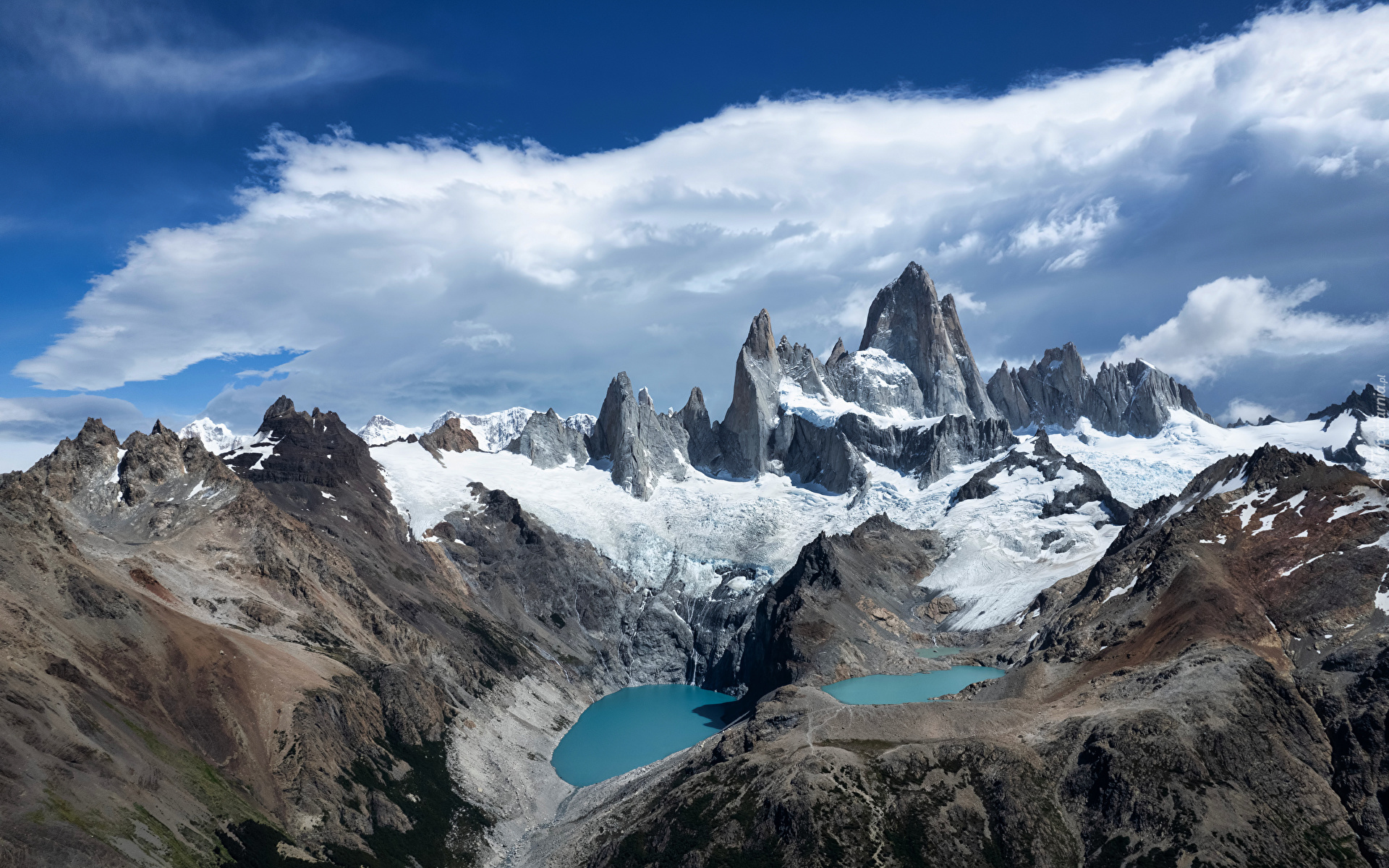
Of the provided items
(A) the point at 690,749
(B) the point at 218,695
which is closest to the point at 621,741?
(A) the point at 690,749

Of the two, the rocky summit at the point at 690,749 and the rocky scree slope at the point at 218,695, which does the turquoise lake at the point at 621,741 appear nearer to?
the rocky scree slope at the point at 218,695

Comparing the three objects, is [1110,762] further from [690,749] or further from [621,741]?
[621,741]

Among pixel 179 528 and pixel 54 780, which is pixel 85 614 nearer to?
pixel 54 780

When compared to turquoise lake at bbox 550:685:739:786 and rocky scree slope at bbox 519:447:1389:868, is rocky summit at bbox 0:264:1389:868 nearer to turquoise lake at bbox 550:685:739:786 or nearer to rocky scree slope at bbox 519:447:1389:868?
rocky scree slope at bbox 519:447:1389:868

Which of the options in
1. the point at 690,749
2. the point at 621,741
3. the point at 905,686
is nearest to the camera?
the point at 690,749

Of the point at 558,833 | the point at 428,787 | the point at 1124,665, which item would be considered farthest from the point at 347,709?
the point at 1124,665

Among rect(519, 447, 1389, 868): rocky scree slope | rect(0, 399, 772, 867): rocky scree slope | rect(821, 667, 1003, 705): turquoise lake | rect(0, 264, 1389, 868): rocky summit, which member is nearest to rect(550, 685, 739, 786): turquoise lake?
rect(0, 399, 772, 867): rocky scree slope

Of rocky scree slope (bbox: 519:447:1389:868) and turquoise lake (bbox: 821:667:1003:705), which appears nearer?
rocky scree slope (bbox: 519:447:1389:868)

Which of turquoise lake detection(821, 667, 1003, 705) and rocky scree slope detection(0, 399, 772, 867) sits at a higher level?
rocky scree slope detection(0, 399, 772, 867)
